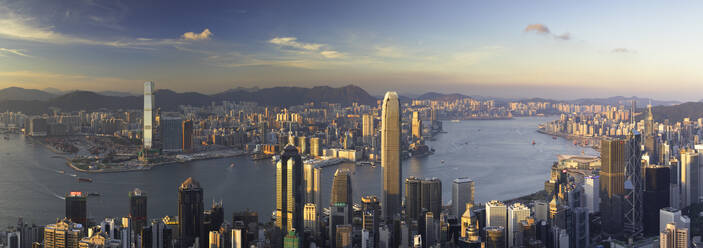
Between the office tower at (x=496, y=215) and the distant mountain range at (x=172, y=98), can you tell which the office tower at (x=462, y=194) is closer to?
the office tower at (x=496, y=215)

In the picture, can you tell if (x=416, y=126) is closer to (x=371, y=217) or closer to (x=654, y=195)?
(x=654, y=195)

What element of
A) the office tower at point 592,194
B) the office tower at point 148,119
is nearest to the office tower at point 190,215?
the office tower at point 148,119

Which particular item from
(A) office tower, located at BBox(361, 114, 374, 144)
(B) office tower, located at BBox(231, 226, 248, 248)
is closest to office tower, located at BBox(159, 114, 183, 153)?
(A) office tower, located at BBox(361, 114, 374, 144)

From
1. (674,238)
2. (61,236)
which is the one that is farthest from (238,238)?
(674,238)

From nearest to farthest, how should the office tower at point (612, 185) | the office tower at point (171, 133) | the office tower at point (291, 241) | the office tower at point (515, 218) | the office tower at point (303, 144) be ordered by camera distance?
1. the office tower at point (291, 241)
2. the office tower at point (515, 218)
3. the office tower at point (612, 185)
4. the office tower at point (171, 133)
5. the office tower at point (303, 144)

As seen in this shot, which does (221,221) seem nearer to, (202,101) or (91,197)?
(91,197)
